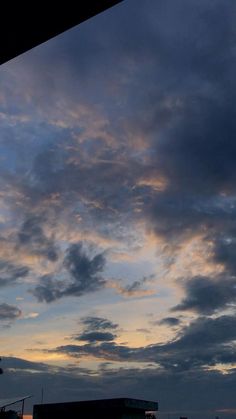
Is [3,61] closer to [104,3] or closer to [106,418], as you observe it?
[104,3]

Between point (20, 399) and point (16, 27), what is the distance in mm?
44522

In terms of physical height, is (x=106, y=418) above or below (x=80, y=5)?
below

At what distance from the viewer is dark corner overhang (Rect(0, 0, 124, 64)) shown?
2549mm

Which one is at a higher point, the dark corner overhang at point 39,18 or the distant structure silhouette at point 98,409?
the dark corner overhang at point 39,18

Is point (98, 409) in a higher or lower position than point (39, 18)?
lower

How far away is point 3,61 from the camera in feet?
10.3

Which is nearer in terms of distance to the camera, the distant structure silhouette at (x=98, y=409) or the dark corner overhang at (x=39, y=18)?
the dark corner overhang at (x=39, y=18)

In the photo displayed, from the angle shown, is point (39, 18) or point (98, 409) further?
point (98, 409)

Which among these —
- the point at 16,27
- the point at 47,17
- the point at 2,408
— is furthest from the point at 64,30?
the point at 2,408

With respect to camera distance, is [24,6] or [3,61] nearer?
[24,6]

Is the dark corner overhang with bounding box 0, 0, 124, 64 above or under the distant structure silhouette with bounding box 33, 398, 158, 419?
above

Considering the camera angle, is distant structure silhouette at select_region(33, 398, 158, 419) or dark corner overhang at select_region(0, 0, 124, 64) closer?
dark corner overhang at select_region(0, 0, 124, 64)

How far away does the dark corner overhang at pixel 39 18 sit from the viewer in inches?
100

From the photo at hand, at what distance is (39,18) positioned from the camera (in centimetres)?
265
